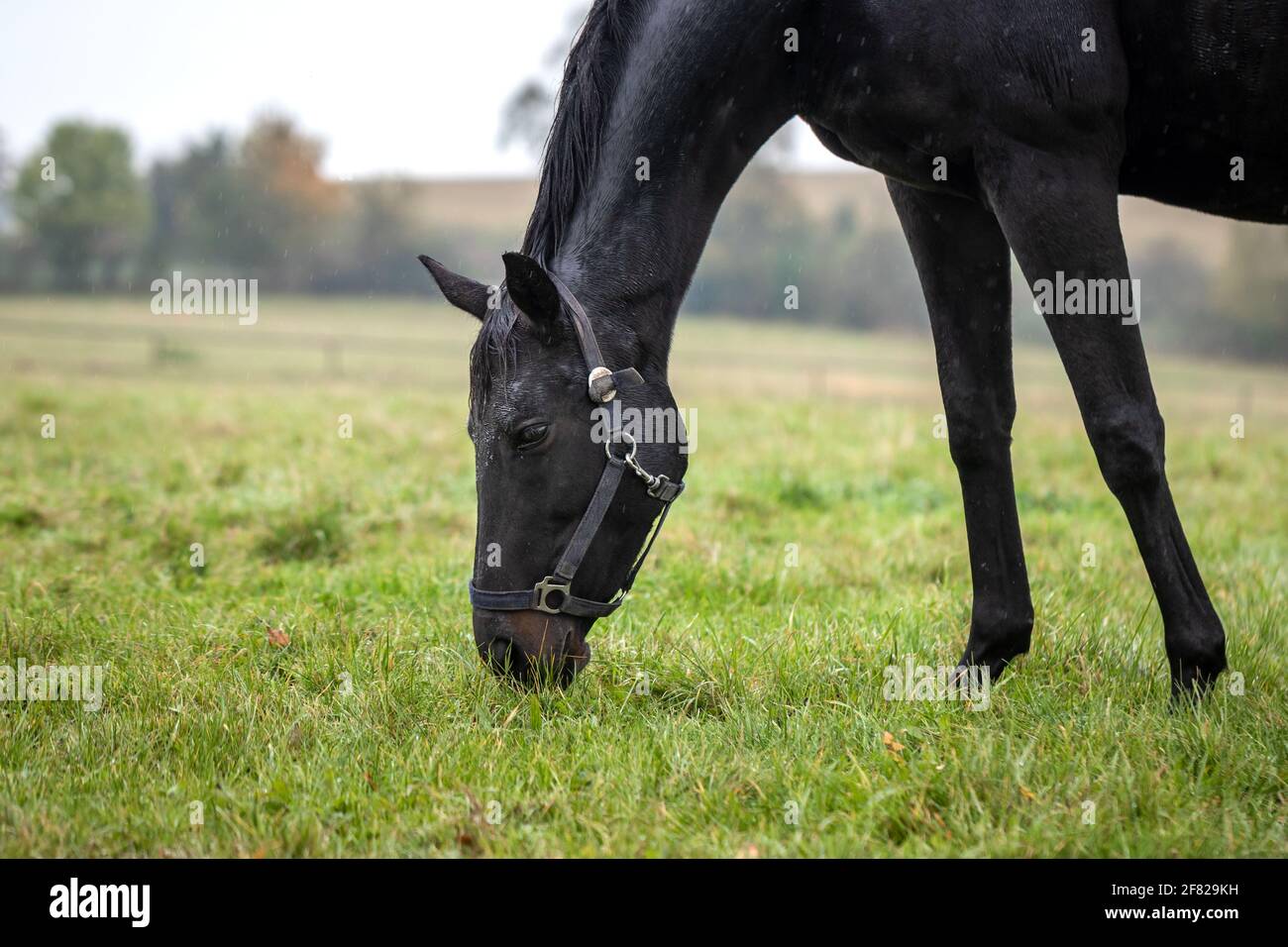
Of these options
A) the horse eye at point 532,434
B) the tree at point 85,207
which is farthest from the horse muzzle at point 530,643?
the tree at point 85,207

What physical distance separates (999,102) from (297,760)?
9.42 feet

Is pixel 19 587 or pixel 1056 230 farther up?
pixel 1056 230

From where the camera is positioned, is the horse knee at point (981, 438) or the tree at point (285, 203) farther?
the tree at point (285, 203)

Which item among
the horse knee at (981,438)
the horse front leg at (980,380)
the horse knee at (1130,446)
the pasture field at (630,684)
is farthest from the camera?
the horse knee at (981,438)

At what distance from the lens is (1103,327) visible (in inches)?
120

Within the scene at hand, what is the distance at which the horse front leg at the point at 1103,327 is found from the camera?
303 centimetres

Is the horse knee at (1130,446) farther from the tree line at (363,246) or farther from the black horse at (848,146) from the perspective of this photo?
the tree line at (363,246)

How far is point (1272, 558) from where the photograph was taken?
612 cm

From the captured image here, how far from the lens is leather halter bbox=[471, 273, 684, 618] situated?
316 cm

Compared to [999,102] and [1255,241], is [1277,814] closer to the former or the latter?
[999,102]

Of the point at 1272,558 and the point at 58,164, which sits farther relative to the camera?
the point at 58,164

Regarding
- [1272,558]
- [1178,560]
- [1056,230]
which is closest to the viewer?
[1056,230]

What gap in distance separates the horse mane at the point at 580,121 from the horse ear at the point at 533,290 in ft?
0.45
